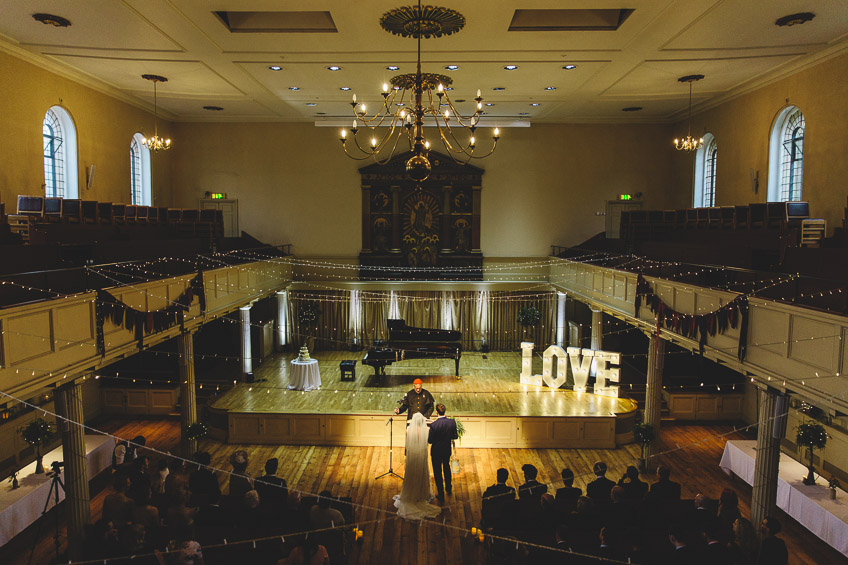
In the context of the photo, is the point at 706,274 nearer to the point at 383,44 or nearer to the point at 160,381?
the point at 383,44

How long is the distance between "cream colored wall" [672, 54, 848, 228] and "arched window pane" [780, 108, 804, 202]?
32 centimetres

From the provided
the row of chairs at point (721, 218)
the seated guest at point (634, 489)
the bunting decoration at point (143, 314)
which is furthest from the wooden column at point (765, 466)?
the bunting decoration at point (143, 314)

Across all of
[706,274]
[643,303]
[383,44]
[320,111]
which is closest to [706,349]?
[706,274]

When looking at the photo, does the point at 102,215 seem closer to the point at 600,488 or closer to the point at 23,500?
the point at 23,500

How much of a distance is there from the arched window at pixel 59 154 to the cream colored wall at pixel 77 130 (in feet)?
0.45

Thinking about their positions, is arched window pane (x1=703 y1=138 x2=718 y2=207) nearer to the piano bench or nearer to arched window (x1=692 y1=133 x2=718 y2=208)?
arched window (x1=692 y1=133 x2=718 y2=208)

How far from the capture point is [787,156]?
12.2 metres

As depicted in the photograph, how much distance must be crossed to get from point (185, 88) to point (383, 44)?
251 inches

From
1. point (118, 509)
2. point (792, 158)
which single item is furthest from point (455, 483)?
point (792, 158)

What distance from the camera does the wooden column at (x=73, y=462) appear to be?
24.6 feet

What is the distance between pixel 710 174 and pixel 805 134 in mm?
4824

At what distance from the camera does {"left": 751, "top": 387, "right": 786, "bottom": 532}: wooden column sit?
299 inches

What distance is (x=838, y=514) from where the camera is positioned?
7.66m

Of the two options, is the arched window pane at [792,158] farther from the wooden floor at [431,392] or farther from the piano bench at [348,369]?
the piano bench at [348,369]
